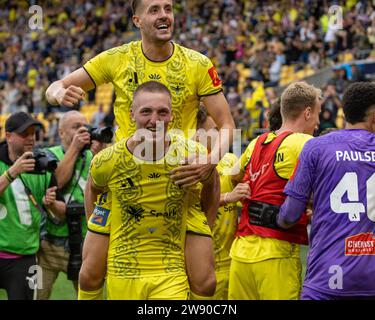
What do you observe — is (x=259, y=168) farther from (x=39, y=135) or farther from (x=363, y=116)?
(x=39, y=135)

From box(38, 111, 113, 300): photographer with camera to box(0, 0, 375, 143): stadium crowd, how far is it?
7.84 metres

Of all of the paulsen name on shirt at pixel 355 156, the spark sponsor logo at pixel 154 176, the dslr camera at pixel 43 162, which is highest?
the paulsen name on shirt at pixel 355 156

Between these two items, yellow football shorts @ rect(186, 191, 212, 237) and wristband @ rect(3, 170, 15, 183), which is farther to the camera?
wristband @ rect(3, 170, 15, 183)

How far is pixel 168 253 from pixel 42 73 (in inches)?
1039

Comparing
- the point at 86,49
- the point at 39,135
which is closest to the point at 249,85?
the point at 39,135

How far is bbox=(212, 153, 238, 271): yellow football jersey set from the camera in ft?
22.9

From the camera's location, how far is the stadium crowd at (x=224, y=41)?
21.5m

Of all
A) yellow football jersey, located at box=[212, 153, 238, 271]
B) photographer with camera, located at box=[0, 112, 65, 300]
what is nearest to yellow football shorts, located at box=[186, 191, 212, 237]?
yellow football jersey, located at box=[212, 153, 238, 271]

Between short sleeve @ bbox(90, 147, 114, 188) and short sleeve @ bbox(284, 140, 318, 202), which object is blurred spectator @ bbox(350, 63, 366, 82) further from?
short sleeve @ bbox(90, 147, 114, 188)

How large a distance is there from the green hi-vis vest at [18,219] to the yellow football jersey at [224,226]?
1.69 meters

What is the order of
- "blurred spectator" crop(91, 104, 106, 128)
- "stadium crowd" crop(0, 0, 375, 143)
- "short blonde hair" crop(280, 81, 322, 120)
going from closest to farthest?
"short blonde hair" crop(280, 81, 322, 120) < "stadium crowd" crop(0, 0, 375, 143) < "blurred spectator" crop(91, 104, 106, 128)

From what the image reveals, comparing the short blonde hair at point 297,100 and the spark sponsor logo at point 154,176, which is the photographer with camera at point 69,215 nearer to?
the short blonde hair at point 297,100

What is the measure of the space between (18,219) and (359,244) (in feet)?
11.5

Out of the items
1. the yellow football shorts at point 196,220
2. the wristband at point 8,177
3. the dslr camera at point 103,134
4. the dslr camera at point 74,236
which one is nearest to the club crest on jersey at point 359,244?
the yellow football shorts at point 196,220
